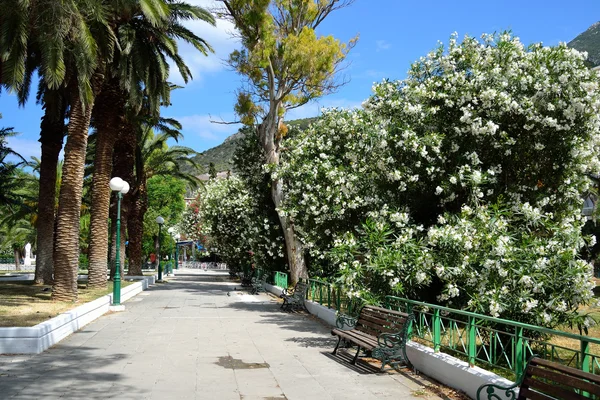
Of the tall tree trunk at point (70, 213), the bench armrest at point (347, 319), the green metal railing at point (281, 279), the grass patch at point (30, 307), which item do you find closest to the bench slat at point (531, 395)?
the bench armrest at point (347, 319)

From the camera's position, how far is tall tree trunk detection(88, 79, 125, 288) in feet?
61.3

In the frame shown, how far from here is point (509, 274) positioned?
8055 millimetres

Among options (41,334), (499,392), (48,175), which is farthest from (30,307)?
(499,392)

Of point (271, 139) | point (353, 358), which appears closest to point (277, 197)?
point (271, 139)

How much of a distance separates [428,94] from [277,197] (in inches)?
457

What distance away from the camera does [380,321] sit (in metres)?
8.34

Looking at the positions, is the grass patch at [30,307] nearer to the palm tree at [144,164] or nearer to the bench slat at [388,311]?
the bench slat at [388,311]

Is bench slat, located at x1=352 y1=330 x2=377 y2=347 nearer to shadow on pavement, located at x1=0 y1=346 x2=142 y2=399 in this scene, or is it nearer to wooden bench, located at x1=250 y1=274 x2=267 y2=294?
shadow on pavement, located at x1=0 y1=346 x2=142 y2=399

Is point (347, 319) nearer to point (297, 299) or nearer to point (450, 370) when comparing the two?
point (450, 370)

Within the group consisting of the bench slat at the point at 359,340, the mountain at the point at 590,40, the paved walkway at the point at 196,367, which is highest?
the mountain at the point at 590,40

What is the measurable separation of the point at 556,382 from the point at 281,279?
1819 cm

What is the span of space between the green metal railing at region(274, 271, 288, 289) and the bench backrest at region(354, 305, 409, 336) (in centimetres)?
1224

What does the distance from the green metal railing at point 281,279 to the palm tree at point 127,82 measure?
6456 mm

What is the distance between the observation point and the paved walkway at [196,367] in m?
6.51
